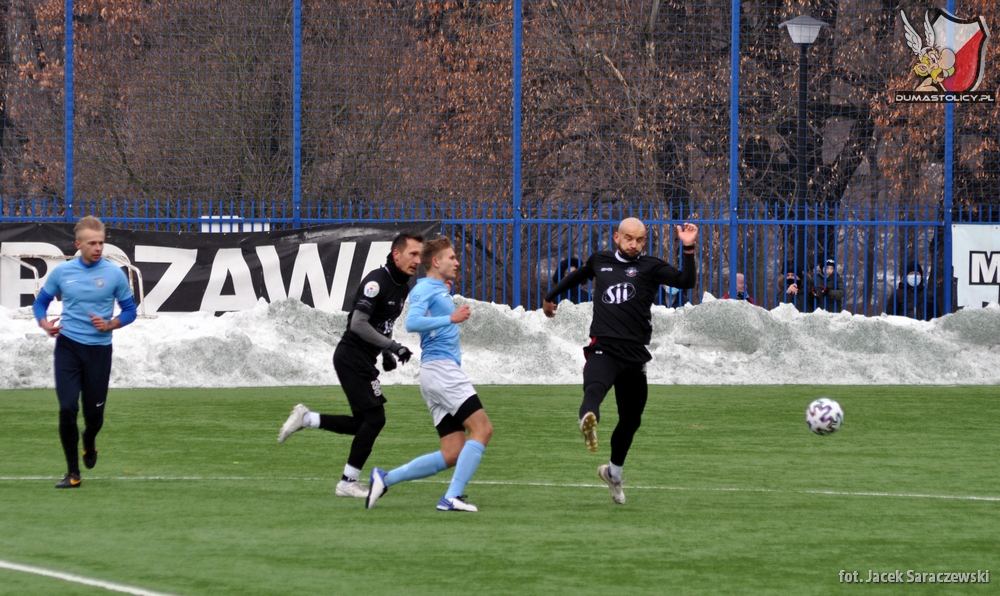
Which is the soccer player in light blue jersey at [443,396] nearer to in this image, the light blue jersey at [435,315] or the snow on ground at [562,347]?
the light blue jersey at [435,315]

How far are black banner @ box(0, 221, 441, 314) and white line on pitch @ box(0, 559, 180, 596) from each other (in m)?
13.7

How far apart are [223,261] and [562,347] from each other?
→ 5.42 m

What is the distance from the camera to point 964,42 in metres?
24.2

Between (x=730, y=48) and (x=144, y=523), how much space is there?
1649 centimetres

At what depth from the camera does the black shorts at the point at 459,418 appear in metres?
8.43

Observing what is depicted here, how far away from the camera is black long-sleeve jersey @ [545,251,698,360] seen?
8.96 metres

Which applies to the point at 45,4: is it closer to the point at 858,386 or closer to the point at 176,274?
the point at 176,274

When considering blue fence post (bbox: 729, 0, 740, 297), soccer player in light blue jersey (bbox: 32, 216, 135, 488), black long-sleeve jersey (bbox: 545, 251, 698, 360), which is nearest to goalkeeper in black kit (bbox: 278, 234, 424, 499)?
black long-sleeve jersey (bbox: 545, 251, 698, 360)

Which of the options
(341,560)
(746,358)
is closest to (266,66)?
(746,358)

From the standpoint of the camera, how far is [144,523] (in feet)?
26.3

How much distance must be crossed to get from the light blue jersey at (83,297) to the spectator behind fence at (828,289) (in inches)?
554

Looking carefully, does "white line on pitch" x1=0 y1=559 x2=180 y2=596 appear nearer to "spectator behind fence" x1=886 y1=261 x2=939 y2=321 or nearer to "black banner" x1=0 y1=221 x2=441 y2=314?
"black banner" x1=0 y1=221 x2=441 y2=314

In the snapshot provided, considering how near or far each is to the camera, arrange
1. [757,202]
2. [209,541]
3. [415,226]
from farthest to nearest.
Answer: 1. [757,202]
2. [415,226]
3. [209,541]

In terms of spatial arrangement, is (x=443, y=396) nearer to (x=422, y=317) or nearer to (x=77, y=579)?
(x=422, y=317)
